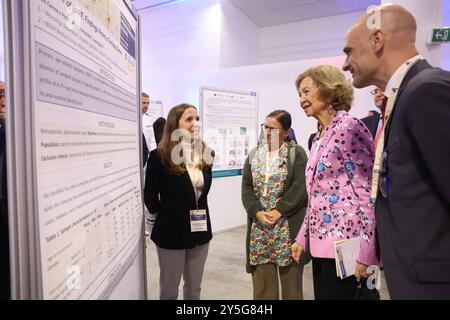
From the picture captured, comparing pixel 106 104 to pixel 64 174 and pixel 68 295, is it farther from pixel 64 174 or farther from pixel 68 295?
pixel 68 295

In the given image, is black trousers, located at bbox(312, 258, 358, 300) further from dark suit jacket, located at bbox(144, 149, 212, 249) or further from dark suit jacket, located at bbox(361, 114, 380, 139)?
dark suit jacket, located at bbox(361, 114, 380, 139)

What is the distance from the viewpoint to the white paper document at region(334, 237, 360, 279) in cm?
128

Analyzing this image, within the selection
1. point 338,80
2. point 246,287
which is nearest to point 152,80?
point 246,287

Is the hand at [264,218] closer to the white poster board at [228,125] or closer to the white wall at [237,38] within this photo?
the white poster board at [228,125]

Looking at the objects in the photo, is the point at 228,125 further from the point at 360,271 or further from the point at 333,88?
the point at 360,271

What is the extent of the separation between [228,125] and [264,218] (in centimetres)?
260

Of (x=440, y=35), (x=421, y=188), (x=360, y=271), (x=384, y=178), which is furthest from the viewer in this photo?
(x=440, y=35)

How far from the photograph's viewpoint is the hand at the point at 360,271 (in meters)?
1.21

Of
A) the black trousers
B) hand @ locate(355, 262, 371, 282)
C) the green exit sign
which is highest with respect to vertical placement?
the green exit sign

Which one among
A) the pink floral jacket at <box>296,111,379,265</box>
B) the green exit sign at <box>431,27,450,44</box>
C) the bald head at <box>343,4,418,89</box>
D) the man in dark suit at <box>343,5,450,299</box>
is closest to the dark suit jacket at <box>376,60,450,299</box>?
the man in dark suit at <box>343,5,450,299</box>

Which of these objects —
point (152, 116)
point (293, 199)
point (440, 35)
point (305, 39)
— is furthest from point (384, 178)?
point (305, 39)

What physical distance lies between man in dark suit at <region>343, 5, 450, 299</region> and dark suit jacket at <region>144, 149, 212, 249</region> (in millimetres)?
1111

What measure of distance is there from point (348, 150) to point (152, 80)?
5.89 metres

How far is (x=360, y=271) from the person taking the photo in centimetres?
122
